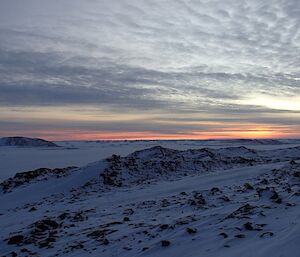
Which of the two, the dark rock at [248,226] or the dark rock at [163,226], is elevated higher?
the dark rock at [248,226]

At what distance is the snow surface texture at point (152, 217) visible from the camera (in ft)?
26.2

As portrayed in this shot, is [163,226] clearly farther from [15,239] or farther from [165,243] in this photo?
[15,239]

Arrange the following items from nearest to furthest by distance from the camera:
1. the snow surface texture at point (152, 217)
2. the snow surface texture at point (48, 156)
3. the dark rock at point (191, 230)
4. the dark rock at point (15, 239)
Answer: the snow surface texture at point (152, 217), the dark rock at point (191, 230), the dark rock at point (15, 239), the snow surface texture at point (48, 156)

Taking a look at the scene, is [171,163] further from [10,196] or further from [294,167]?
[10,196]

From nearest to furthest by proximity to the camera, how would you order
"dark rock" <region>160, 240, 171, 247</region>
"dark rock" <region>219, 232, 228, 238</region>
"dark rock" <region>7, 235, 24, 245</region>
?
"dark rock" <region>219, 232, 228, 238</region>, "dark rock" <region>160, 240, 171, 247</region>, "dark rock" <region>7, 235, 24, 245</region>

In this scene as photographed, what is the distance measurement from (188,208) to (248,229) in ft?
11.9

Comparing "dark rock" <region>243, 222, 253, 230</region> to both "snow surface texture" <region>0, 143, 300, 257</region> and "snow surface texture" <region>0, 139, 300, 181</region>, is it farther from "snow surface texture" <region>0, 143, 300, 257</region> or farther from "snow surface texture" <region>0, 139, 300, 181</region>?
"snow surface texture" <region>0, 139, 300, 181</region>

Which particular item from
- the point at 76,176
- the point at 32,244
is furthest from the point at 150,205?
the point at 76,176

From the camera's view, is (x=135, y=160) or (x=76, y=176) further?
(x=135, y=160)

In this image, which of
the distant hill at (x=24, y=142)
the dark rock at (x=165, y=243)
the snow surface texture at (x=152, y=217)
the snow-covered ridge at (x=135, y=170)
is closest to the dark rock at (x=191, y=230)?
the snow surface texture at (x=152, y=217)

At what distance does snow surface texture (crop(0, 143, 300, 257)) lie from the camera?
7980 millimetres

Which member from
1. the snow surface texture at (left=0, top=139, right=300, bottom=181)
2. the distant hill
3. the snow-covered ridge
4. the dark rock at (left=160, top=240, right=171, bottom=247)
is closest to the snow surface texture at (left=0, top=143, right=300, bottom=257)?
the dark rock at (left=160, top=240, right=171, bottom=247)

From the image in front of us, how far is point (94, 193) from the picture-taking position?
18750 mm

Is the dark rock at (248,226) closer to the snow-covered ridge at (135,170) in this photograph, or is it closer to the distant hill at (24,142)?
the snow-covered ridge at (135,170)
